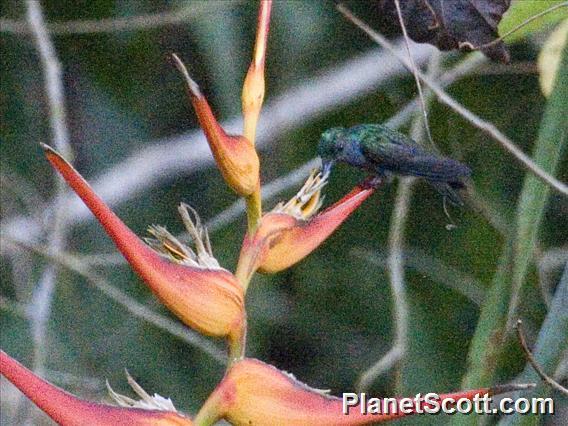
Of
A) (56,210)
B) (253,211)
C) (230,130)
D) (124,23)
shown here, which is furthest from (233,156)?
(124,23)

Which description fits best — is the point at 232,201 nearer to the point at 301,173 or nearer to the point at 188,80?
the point at 301,173

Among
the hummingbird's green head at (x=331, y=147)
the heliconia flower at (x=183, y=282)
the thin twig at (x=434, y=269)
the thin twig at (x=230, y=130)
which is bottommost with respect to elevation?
the heliconia flower at (x=183, y=282)

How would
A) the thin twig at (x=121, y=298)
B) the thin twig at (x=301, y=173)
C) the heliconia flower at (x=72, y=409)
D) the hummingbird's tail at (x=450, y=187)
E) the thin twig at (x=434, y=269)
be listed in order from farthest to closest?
the thin twig at (x=434, y=269)
the thin twig at (x=121, y=298)
the thin twig at (x=301, y=173)
the hummingbird's tail at (x=450, y=187)
the heliconia flower at (x=72, y=409)

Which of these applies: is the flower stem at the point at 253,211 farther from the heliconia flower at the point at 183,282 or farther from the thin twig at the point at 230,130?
the thin twig at the point at 230,130

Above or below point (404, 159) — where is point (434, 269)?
above

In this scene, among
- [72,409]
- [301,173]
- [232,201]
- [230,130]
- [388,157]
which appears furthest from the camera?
[232,201]

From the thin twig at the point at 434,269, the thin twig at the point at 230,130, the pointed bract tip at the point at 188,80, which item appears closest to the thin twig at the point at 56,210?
the thin twig at the point at 230,130

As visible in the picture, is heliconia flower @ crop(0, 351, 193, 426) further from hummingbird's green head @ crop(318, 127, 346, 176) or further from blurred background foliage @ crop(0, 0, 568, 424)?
blurred background foliage @ crop(0, 0, 568, 424)

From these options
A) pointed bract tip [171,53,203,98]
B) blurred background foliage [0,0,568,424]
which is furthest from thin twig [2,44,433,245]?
pointed bract tip [171,53,203,98]
